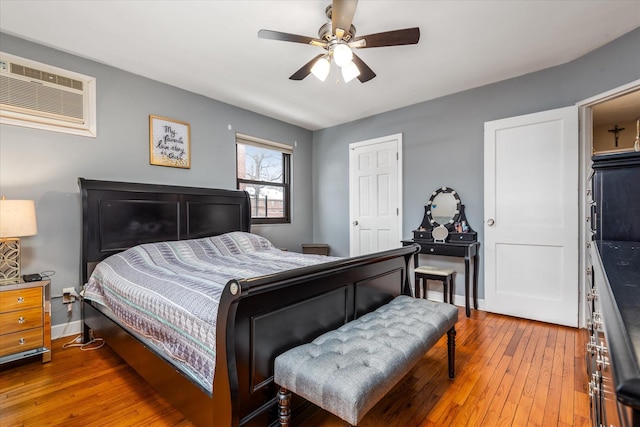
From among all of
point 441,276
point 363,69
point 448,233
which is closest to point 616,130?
point 448,233

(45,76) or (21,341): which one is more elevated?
(45,76)

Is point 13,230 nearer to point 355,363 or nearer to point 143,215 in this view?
point 143,215

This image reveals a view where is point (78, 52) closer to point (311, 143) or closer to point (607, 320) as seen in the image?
point (311, 143)

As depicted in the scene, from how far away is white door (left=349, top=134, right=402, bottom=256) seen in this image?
4.02 metres

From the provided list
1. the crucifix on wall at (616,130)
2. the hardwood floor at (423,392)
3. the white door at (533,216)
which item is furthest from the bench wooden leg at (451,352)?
the crucifix on wall at (616,130)

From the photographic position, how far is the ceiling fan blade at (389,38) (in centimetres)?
186

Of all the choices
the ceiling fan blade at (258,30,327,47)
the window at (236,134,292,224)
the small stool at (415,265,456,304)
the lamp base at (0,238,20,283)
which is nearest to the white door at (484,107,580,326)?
the small stool at (415,265,456,304)

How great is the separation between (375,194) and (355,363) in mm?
3175

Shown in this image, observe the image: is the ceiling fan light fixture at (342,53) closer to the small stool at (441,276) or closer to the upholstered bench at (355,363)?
the upholstered bench at (355,363)

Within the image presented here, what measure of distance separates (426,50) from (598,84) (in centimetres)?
158

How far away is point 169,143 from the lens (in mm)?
3229

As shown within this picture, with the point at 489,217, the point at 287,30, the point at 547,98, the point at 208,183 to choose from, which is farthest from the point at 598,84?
the point at 208,183

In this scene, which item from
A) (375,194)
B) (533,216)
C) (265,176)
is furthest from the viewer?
(265,176)

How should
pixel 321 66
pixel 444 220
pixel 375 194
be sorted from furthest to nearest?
1. pixel 375 194
2. pixel 444 220
3. pixel 321 66
